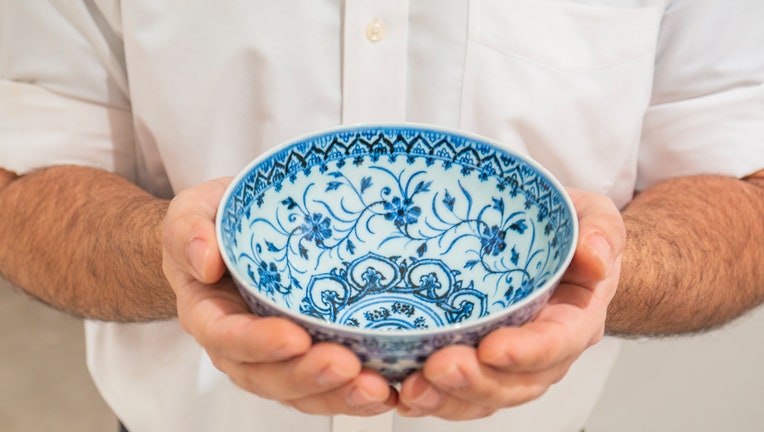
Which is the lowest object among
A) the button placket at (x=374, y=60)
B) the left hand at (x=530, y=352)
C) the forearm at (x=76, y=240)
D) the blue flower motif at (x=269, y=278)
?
the forearm at (x=76, y=240)

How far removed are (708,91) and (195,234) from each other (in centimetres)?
54

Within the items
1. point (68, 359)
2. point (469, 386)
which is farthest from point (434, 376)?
point (68, 359)

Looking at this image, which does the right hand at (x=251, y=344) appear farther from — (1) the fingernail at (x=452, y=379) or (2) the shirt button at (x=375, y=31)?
(2) the shirt button at (x=375, y=31)

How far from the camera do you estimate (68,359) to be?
1.57m

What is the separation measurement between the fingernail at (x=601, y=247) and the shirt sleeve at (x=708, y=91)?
34 cm

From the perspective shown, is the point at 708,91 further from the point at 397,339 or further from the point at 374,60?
the point at 397,339

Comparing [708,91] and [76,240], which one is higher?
[708,91]

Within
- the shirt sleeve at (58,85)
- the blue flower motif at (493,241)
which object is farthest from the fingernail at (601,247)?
the shirt sleeve at (58,85)

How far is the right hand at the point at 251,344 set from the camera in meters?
A: 0.38

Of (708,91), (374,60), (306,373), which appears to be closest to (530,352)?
(306,373)

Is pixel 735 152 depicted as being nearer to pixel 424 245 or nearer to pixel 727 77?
pixel 727 77

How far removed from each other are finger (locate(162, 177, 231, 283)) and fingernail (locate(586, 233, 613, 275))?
9.0 inches

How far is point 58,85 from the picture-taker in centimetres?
71

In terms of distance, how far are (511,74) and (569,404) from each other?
0.37m
